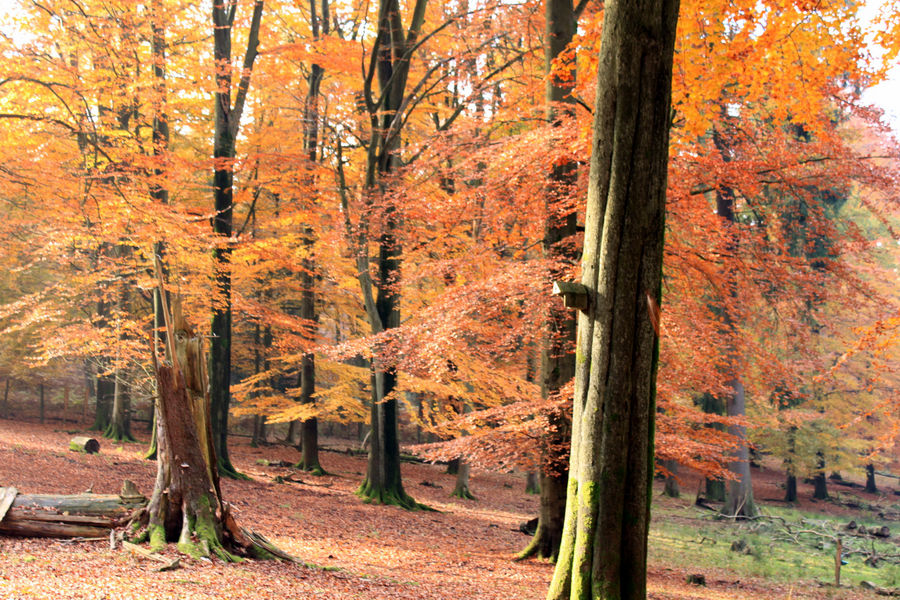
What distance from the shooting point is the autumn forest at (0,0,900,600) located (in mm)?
4539

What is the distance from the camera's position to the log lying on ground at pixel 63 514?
19.3 feet

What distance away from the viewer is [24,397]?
23.1 meters

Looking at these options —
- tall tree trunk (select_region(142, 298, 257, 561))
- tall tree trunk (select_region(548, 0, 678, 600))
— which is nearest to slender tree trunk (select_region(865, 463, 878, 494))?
tall tree trunk (select_region(548, 0, 678, 600))

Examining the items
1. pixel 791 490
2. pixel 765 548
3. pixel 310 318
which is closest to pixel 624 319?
pixel 765 548

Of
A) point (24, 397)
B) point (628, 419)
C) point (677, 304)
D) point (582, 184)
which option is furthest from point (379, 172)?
point (24, 397)

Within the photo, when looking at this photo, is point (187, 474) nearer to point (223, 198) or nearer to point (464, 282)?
point (464, 282)

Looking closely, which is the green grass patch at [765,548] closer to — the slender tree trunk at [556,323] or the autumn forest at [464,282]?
the autumn forest at [464,282]

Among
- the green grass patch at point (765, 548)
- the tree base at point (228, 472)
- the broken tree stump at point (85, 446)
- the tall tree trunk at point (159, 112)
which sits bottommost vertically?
the green grass patch at point (765, 548)

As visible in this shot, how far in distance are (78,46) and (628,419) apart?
12977mm

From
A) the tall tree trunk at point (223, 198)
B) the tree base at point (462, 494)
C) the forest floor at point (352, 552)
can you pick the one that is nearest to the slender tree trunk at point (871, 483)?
the forest floor at point (352, 552)

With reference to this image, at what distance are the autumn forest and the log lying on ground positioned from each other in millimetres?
33

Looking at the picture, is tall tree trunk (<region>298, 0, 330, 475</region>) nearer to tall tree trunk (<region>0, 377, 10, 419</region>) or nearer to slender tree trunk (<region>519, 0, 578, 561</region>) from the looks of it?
slender tree trunk (<region>519, 0, 578, 561</region>)

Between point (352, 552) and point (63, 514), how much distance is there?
3.36m

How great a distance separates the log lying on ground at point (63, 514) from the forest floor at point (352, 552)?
16 centimetres
